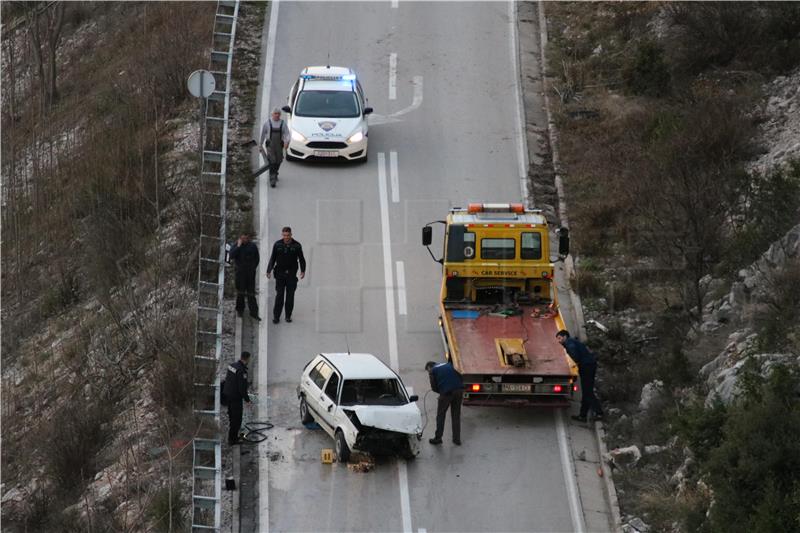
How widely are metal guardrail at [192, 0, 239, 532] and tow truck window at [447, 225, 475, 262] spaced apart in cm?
394

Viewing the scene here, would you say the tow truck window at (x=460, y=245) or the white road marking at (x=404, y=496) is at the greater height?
the tow truck window at (x=460, y=245)

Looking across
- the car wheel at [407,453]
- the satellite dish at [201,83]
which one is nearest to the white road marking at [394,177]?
the satellite dish at [201,83]

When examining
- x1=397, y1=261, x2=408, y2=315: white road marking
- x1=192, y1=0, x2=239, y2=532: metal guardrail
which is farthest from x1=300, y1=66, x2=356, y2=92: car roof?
x1=397, y1=261, x2=408, y2=315: white road marking

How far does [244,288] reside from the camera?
2470 cm

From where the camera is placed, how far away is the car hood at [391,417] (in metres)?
20.2

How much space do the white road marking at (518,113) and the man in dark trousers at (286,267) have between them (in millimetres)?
6393

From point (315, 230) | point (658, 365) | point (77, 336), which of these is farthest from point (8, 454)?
point (658, 365)

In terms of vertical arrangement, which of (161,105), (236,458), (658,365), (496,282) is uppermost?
(161,105)

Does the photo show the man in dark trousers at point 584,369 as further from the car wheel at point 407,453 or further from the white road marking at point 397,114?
the white road marking at point 397,114

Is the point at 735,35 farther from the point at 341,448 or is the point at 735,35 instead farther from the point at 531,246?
the point at 341,448

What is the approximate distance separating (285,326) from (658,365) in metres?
6.38

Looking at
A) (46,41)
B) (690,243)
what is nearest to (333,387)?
(690,243)

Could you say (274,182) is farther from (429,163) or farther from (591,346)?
(591,346)

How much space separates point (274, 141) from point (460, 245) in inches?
251
